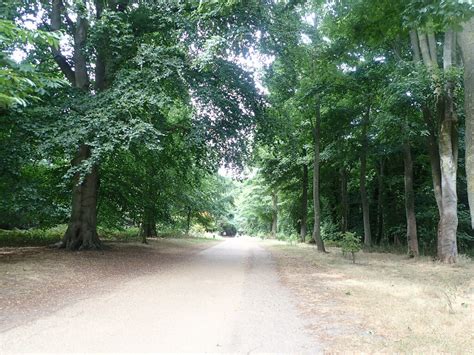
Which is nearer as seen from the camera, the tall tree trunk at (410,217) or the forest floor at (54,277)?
the forest floor at (54,277)

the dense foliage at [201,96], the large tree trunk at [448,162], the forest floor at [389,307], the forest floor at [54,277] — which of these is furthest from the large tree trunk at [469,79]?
the large tree trunk at [448,162]

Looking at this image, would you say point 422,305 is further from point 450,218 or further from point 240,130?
point 240,130

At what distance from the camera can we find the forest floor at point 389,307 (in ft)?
16.2

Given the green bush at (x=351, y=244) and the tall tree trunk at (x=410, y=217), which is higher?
the tall tree trunk at (x=410, y=217)

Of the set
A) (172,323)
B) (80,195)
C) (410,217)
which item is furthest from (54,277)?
(410,217)

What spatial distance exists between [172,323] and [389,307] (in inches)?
150

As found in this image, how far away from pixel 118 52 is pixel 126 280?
8574 mm

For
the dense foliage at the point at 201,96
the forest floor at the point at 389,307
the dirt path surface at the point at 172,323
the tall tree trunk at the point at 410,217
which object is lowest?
the dirt path surface at the point at 172,323

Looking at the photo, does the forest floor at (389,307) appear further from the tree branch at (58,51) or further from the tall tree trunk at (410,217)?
the tree branch at (58,51)

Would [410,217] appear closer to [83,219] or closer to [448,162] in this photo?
[448,162]

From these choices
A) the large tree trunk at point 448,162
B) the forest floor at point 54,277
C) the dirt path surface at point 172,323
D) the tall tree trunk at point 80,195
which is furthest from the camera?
the tall tree trunk at point 80,195

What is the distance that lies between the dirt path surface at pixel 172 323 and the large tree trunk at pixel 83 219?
7273 mm

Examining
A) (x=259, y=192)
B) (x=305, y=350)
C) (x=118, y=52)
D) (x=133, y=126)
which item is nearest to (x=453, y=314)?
(x=305, y=350)

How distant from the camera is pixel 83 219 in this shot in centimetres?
1565
